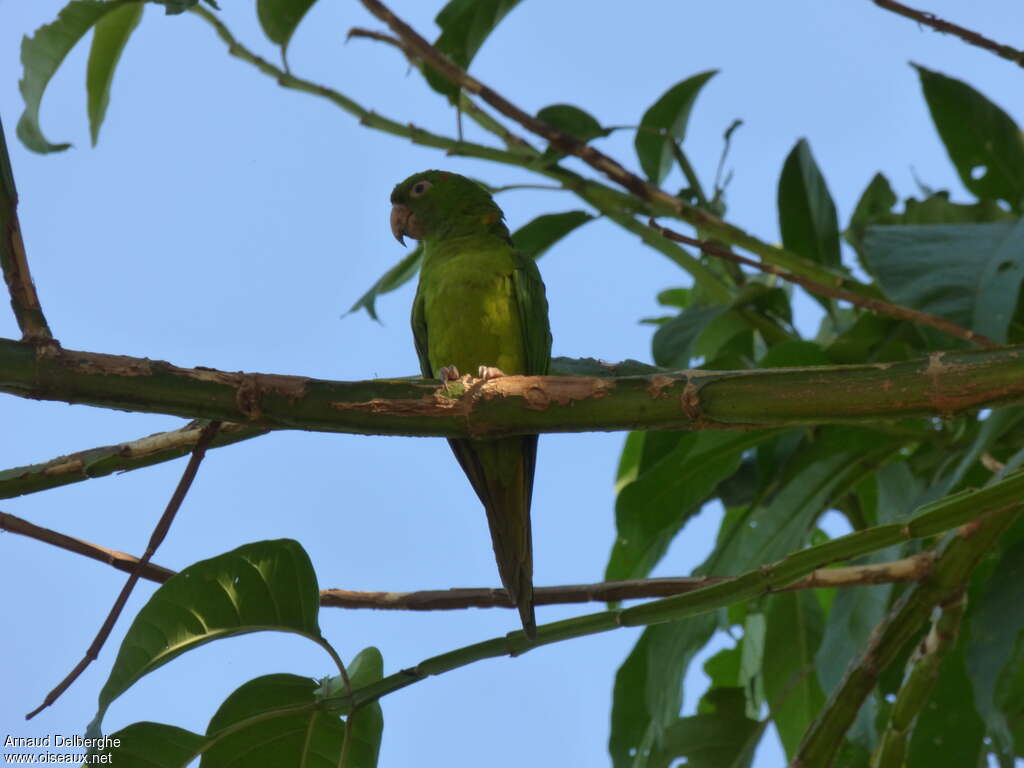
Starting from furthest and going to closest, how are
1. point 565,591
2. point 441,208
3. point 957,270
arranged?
point 441,208 → point 957,270 → point 565,591

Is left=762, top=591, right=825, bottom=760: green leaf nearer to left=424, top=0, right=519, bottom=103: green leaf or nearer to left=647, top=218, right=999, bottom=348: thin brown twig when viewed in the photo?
left=647, top=218, right=999, bottom=348: thin brown twig

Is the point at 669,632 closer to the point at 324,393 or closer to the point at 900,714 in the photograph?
the point at 900,714

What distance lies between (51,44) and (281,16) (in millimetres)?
755

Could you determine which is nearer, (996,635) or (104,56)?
(996,635)

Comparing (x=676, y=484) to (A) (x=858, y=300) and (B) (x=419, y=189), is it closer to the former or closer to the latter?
(A) (x=858, y=300)

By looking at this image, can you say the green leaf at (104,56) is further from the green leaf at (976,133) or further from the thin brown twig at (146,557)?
the green leaf at (976,133)

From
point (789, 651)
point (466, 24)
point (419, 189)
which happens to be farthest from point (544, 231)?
point (789, 651)

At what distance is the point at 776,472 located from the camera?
3078 mm

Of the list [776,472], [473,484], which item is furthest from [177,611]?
[776,472]

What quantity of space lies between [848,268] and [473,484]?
1.52 metres

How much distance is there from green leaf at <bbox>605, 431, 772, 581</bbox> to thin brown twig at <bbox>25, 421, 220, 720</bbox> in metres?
1.45

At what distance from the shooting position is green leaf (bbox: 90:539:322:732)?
1.68m

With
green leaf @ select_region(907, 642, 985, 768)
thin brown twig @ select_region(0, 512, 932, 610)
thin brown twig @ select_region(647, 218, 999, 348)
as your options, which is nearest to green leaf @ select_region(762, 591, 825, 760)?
green leaf @ select_region(907, 642, 985, 768)

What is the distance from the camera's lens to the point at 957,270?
8.43 ft
